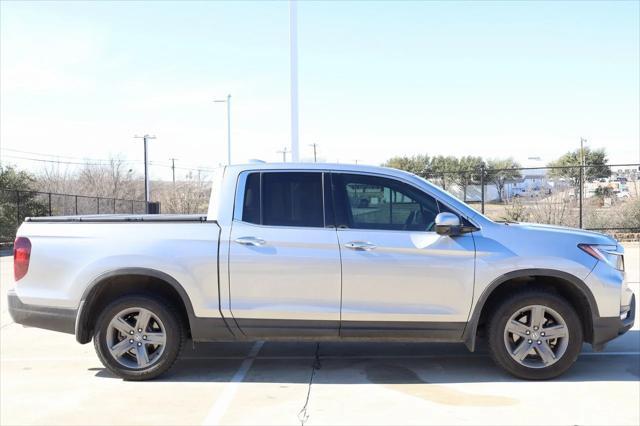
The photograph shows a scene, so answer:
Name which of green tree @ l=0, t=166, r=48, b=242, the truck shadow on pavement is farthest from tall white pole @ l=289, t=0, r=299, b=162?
green tree @ l=0, t=166, r=48, b=242

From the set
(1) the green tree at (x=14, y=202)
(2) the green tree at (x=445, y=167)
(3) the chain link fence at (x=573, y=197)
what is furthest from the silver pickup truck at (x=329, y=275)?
(1) the green tree at (x=14, y=202)

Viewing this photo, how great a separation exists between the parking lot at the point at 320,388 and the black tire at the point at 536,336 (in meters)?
0.12

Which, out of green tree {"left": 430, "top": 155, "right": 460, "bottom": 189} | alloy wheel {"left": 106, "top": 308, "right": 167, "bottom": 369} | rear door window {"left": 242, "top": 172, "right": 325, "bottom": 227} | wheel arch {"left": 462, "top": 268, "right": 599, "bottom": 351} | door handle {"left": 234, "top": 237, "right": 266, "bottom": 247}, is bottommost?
alloy wheel {"left": 106, "top": 308, "right": 167, "bottom": 369}

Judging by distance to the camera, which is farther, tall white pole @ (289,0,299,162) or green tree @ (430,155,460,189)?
green tree @ (430,155,460,189)

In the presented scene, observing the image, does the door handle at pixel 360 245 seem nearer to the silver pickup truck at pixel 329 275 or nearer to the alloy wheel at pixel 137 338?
the silver pickup truck at pixel 329 275

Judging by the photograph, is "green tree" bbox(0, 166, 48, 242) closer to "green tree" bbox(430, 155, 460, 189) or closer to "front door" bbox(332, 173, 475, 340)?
"green tree" bbox(430, 155, 460, 189)

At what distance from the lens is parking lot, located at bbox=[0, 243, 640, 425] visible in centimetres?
410

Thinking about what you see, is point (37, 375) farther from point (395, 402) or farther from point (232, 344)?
point (395, 402)

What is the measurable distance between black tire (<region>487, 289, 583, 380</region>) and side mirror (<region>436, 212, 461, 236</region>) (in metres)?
0.82

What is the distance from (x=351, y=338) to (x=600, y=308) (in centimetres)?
226

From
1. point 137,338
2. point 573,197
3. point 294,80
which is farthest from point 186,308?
point 573,197

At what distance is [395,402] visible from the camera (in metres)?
4.34

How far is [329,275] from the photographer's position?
4.72m

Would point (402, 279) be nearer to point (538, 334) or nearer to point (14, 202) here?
point (538, 334)
